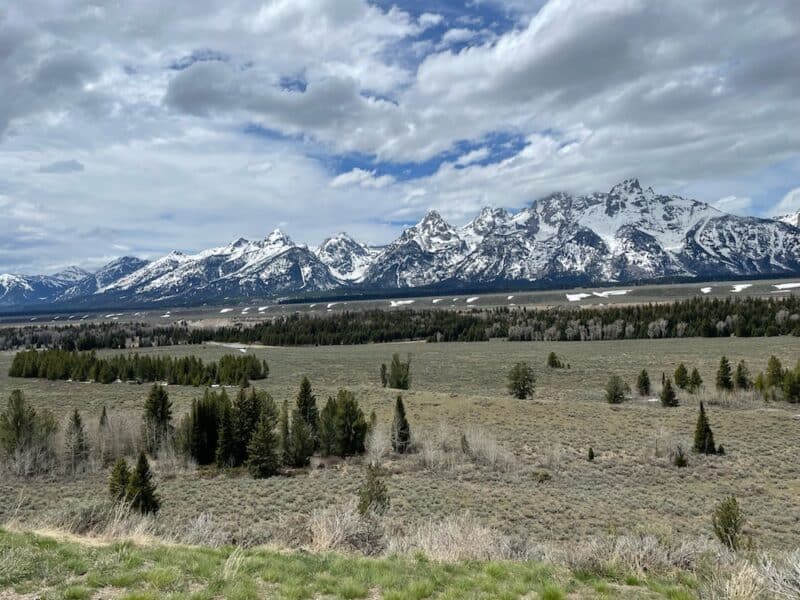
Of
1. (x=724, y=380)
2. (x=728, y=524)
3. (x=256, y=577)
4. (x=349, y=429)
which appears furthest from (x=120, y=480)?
(x=724, y=380)

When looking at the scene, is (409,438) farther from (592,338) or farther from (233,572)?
(592,338)

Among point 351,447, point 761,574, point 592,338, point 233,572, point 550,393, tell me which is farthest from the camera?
point 592,338

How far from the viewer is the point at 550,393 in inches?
2277

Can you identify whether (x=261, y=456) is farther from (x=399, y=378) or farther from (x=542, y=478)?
(x=399, y=378)

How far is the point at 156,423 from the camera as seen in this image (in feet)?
126

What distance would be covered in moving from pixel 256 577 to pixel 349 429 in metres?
28.7

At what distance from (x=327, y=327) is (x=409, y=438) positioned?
121 meters

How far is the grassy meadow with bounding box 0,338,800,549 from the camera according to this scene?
2159 cm

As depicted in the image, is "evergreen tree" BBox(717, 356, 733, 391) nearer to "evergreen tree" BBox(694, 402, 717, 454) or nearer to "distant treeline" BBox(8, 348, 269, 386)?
"evergreen tree" BBox(694, 402, 717, 454)

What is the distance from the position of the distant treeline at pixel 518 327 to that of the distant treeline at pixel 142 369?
63005 mm

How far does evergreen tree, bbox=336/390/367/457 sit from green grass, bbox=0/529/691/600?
26.8 m

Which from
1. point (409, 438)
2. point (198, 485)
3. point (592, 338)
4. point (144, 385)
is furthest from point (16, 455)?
point (592, 338)

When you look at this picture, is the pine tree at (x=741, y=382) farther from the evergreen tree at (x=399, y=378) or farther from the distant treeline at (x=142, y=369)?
the distant treeline at (x=142, y=369)

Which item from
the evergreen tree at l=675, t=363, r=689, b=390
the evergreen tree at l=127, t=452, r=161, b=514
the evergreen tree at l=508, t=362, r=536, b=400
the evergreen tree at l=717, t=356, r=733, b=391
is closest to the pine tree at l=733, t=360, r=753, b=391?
the evergreen tree at l=717, t=356, r=733, b=391
